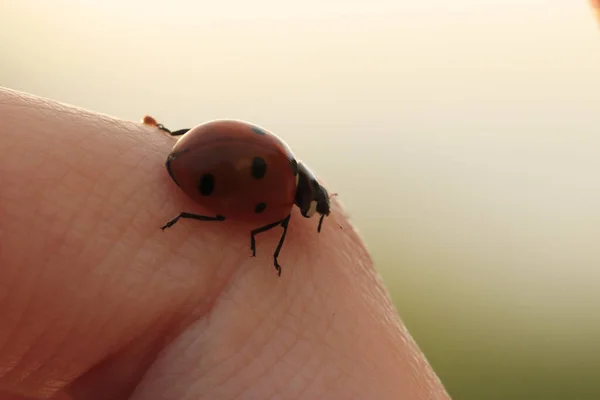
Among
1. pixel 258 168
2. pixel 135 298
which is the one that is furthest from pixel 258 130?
pixel 135 298

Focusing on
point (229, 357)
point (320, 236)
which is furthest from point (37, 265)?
point (320, 236)

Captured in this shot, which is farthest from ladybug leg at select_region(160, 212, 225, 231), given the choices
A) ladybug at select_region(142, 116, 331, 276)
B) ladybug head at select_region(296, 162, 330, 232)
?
ladybug head at select_region(296, 162, 330, 232)

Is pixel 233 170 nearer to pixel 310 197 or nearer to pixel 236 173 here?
pixel 236 173

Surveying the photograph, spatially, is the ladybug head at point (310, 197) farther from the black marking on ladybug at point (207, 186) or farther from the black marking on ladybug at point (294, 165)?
the black marking on ladybug at point (207, 186)

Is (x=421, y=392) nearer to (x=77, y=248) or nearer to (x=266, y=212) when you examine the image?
(x=266, y=212)

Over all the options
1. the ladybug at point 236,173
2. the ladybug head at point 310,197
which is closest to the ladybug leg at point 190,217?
the ladybug at point 236,173

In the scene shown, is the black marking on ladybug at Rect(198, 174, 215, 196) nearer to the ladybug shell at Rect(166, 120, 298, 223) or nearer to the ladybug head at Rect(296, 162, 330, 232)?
the ladybug shell at Rect(166, 120, 298, 223)
